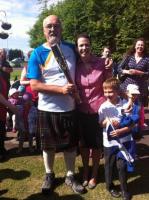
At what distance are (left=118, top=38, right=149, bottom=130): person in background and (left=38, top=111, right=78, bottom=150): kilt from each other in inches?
68.0

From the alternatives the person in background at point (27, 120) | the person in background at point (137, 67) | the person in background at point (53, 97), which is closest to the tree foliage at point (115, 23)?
the person in background at point (137, 67)

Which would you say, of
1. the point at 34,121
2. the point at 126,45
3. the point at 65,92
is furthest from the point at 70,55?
the point at 126,45

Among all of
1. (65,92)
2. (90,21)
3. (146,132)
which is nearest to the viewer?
(65,92)

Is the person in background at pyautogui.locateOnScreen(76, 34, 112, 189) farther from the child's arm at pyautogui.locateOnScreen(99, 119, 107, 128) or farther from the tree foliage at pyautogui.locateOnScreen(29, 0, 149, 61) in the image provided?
the tree foliage at pyautogui.locateOnScreen(29, 0, 149, 61)

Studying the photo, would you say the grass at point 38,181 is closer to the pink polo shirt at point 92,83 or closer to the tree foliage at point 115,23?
the pink polo shirt at point 92,83

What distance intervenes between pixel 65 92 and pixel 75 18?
21402mm

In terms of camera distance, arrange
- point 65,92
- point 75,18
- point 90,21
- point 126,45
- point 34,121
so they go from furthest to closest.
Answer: point 75,18
point 90,21
point 126,45
point 34,121
point 65,92

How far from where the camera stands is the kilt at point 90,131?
447 cm

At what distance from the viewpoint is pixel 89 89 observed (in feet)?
14.3

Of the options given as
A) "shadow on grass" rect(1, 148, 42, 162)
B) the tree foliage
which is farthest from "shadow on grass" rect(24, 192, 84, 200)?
the tree foliage

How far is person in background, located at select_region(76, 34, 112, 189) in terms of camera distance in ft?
14.2

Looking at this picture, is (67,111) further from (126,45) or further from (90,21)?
(90,21)

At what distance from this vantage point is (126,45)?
16453 millimetres

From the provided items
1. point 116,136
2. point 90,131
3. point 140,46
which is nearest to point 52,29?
point 90,131
